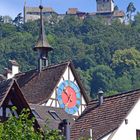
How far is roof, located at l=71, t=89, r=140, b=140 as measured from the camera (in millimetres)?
37875

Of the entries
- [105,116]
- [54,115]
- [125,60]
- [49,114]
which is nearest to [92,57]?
[125,60]

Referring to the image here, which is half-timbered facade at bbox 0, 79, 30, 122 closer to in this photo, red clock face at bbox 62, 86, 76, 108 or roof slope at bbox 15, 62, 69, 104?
roof slope at bbox 15, 62, 69, 104

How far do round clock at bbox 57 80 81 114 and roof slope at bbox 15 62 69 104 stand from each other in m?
0.57

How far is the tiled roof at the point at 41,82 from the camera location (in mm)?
51119

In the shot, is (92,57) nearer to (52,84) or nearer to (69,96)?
(69,96)

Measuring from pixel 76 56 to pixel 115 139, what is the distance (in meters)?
140

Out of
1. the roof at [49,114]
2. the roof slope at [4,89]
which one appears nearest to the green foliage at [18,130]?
the roof slope at [4,89]

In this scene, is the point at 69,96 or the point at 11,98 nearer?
the point at 11,98

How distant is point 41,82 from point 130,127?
16209 mm

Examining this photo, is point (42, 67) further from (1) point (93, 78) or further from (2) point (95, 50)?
(2) point (95, 50)


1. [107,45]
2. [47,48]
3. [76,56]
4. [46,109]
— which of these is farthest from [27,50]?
[46,109]

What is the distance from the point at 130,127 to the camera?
37750 millimetres

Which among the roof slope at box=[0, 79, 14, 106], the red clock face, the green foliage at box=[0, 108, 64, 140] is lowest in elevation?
the green foliage at box=[0, 108, 64, 140]

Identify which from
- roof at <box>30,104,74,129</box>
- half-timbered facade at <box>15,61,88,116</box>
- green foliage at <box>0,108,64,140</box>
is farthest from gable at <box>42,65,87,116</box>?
green foliage at <box>0,108,64,140</box>
